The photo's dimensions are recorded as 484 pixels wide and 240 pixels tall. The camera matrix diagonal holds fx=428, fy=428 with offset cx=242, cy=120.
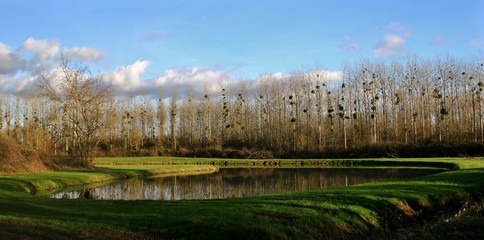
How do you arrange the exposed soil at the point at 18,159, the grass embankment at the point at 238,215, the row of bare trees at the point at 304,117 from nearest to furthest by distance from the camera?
1. the grass embankment at the point at 238,215
2. the exposed soil at the point at 18,159
3. the row of bare trees at the point at 304,117

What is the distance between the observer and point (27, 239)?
10.8 meters

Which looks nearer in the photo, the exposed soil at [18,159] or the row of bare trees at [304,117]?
the exposed soil at [18,159]

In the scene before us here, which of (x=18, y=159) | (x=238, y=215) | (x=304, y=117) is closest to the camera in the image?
(x=238, y=215)

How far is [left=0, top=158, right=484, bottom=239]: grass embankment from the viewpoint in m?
12.1

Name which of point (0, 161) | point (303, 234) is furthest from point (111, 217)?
point (0, 161)

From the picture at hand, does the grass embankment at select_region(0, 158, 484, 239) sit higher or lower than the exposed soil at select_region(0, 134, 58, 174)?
lower

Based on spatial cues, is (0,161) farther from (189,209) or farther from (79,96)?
(189,209)

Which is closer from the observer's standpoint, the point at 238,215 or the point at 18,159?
the point at 238,215

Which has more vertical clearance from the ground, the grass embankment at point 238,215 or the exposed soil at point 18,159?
the exposed soil at point 18,159

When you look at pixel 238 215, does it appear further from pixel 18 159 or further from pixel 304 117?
pixel 304 117

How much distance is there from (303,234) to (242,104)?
86.2m

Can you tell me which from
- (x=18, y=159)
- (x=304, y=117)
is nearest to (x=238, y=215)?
(x=18, y=159)

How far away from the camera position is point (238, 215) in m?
13.9

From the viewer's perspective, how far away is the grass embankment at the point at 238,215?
12.1 meters
